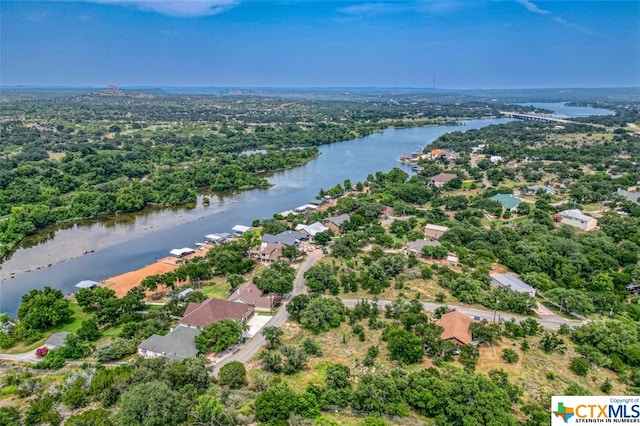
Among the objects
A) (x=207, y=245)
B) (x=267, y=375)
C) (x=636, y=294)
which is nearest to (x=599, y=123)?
(x=636, y=294)

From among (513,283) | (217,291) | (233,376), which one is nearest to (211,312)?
Answer: (217,291)

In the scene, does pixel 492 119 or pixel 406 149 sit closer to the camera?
pixel 406 149

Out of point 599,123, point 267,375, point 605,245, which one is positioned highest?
point 599,123

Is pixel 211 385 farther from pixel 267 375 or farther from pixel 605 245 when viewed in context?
pixel 605 245

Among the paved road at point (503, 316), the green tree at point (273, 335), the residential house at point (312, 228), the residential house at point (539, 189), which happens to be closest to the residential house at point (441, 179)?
the residential house at point (539, 189)

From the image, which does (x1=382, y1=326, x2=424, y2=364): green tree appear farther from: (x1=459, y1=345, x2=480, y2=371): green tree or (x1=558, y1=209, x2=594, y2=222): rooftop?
(x1=558, y1=209, x2=594, y2=222): rooftop

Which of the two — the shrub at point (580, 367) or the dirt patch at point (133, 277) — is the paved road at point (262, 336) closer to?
the dirt patch at point (133, 277)

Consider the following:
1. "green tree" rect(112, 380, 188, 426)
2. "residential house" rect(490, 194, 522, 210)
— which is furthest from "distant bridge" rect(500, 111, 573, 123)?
"green tree" rect(112, 380, 188, 426)
